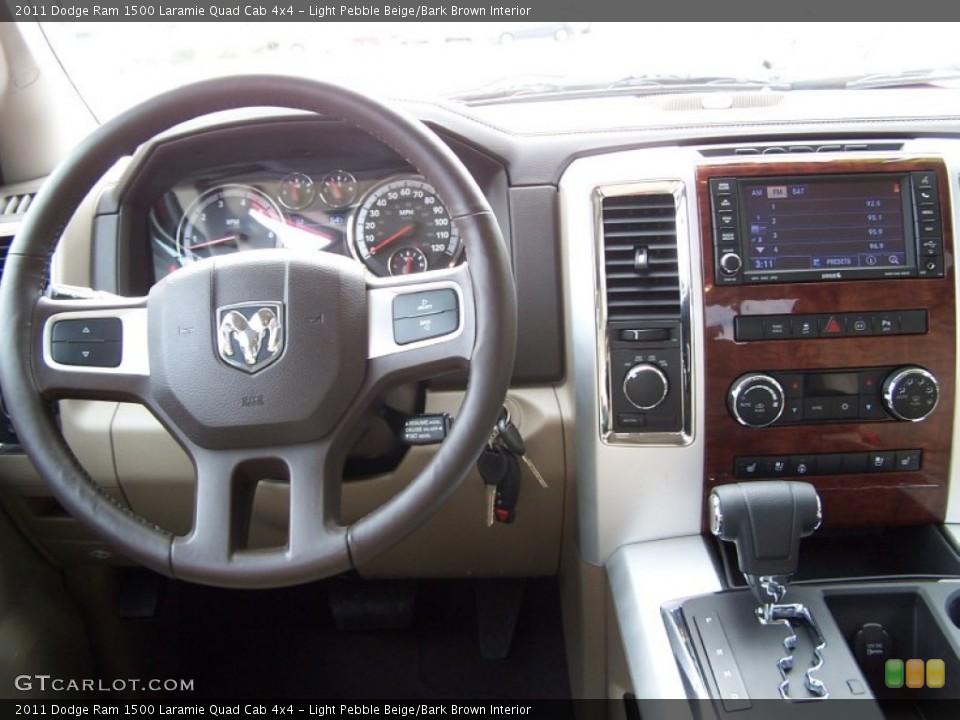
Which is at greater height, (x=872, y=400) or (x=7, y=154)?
(x=7, y=154)

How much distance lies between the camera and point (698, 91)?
1.68m

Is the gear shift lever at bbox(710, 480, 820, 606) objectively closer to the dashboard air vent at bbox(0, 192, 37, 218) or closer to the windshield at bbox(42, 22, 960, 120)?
the windshield at bbox(42, 22, 960, 120)

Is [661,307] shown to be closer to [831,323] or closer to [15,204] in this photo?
[831,323]

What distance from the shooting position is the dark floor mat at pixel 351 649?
2045mm

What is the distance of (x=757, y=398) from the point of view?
1332mm

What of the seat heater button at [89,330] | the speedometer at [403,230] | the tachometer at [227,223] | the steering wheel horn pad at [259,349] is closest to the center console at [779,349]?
the speedometer at [403,230]

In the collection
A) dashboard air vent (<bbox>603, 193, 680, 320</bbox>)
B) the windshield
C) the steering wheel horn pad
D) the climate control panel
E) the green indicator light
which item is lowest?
the green indicator light

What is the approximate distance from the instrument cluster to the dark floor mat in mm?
925

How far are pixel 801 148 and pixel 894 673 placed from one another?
879mm

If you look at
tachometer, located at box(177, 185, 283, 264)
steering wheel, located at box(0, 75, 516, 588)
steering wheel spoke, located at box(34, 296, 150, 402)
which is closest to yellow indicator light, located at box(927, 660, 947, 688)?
steering wheel, located at box(0, 75, 516, 588)

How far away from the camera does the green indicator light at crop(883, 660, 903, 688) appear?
1.29m
